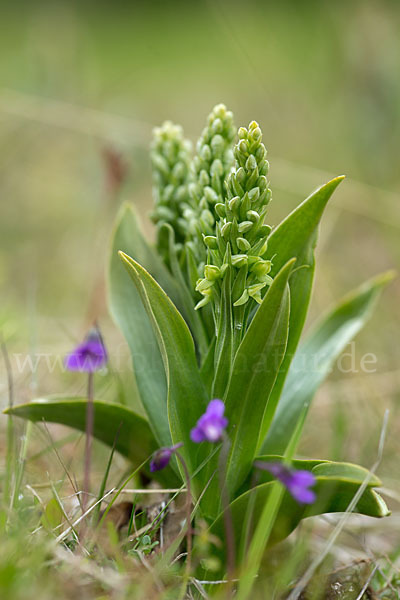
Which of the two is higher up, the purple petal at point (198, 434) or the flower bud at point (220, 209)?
the flower bud at point (220, 209)

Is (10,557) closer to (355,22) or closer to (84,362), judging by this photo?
(84,362)

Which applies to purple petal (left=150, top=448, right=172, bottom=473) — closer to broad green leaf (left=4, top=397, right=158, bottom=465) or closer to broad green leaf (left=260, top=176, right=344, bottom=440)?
broad green leaf (left=4, top=397, right=158, bottom=465)

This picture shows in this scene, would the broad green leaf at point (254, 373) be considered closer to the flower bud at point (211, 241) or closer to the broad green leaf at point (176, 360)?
the broad green leaf at point (176, 360)

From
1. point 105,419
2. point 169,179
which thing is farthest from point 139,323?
point 169,179

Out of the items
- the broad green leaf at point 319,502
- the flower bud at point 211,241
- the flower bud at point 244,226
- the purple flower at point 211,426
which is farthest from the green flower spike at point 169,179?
the broad green leaf at point 319,502

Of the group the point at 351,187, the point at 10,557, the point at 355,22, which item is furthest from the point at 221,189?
the point at 355,22

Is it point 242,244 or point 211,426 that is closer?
point 211,426

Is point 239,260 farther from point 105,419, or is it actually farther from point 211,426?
point 105,419

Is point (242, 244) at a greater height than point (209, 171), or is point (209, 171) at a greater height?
point (209, 171)

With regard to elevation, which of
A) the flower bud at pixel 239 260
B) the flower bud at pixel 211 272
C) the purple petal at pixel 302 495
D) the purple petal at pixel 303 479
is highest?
the flower bud at pixel 239 260
